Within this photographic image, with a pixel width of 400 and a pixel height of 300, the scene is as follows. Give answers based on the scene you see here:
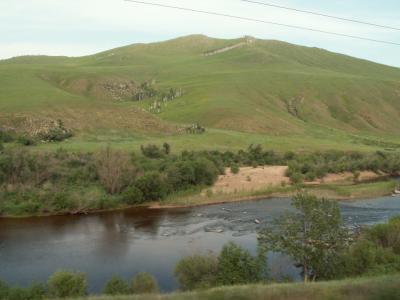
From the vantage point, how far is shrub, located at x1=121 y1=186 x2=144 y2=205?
51.4 metres

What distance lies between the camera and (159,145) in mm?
69438

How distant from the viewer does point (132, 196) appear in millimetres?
51375

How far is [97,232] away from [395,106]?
103870 millimetres

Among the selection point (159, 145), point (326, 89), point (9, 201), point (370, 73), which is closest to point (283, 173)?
point (159, 145)

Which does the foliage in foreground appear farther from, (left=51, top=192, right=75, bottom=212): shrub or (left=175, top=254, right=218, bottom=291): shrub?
(left=51, top=192, right=75, bottom=212): shrub

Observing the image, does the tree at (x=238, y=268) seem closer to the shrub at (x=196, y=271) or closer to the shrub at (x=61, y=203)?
the shrub at (x=196, y=271)

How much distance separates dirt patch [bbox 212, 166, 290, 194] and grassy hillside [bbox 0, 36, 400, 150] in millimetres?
13676

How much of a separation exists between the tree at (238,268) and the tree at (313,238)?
1324 mm

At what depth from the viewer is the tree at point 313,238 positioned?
2536cm

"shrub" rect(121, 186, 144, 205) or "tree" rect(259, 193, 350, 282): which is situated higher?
"tree" rect(259, 193, 350, 282)

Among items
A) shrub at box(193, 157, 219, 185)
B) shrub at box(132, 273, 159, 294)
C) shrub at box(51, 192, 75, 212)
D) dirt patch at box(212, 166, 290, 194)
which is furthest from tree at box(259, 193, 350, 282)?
shrub at box(193, 157, 219, 185)

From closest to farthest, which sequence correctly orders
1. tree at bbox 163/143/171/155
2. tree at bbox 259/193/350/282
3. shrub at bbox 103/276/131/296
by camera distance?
shrub at bbox 103/276/131/296
tree at bbox 259/193/350/282
tree at bbox 163/143/171/155

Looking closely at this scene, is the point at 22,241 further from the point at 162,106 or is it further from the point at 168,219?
the point at 162,106

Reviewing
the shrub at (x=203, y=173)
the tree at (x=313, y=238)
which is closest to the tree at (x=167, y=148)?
the shrub at (x=203, y=173)
